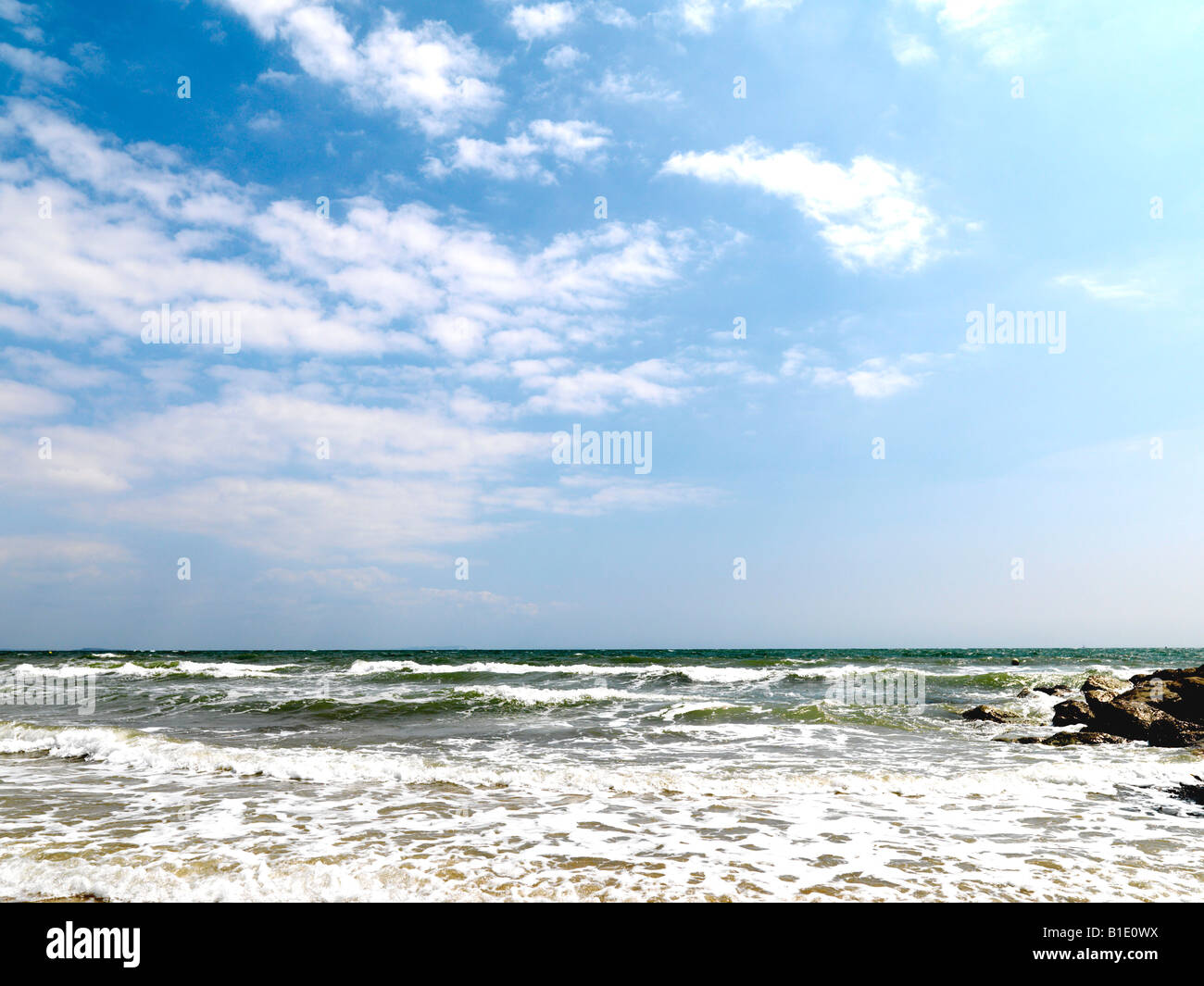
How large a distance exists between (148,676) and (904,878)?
39536 mm

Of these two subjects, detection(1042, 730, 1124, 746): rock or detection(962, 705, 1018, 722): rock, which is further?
detection(962, 705, 1018, 722): rock

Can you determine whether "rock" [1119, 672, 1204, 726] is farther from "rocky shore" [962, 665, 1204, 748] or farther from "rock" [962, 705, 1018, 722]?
"rock" [962, 705, 1018, 722]

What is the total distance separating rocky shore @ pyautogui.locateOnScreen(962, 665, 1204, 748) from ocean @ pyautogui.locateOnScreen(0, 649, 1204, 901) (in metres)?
0.70

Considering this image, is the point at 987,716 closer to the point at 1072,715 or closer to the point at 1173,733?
the point at 1072,715

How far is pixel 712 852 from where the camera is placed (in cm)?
743

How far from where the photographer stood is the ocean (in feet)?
21.4

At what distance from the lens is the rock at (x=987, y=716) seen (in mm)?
19062

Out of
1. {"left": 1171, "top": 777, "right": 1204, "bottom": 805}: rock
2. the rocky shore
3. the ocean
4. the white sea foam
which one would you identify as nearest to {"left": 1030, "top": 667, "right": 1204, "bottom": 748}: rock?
the rocky shore

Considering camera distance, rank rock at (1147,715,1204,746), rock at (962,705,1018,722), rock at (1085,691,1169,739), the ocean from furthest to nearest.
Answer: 1. rock at (962,705,1018,722)
2. rock at (1085,691,1169,739)
3. rock at (1147,715,1204,746)
4. the ocean

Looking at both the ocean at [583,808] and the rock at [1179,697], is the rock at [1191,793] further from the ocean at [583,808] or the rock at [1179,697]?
the rock at [1179,697]

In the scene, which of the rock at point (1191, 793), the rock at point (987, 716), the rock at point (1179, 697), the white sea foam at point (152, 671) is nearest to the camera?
the rock at point (1191, 793)

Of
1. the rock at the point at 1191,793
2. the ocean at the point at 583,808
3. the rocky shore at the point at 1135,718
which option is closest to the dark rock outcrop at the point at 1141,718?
the rocky shore at the point at 1135,718
